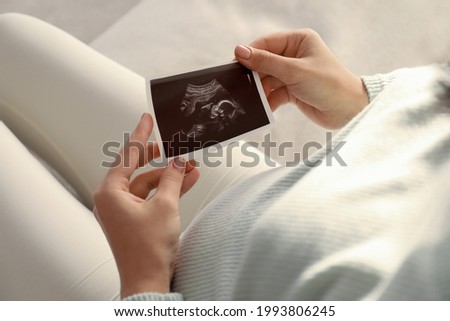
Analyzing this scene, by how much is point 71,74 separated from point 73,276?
0.38 m

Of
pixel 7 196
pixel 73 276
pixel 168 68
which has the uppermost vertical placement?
pixel 168 68

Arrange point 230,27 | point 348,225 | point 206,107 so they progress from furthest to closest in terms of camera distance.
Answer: point 230,27 → point 206,107 → point 348,225

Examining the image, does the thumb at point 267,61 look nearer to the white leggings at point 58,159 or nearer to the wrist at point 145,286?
the white leggings at point 58,159

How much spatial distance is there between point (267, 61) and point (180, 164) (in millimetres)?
249

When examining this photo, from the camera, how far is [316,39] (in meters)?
0.79

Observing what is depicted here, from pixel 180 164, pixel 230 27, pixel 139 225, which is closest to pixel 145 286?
pixel 139 225

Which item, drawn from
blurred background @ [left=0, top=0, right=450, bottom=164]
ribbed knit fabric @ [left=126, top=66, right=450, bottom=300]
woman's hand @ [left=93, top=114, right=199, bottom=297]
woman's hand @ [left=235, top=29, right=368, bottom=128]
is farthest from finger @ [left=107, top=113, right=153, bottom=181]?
blurred background @ [left=0, top=0, right=450, bottom=164]

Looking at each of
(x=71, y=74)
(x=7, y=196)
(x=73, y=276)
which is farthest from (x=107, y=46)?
(x=73, y=276)

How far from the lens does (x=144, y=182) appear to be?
0.67 m

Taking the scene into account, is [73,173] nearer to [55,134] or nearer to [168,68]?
[55,134]

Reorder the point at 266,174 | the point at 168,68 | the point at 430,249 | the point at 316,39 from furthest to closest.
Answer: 1. the point at 168,68
2. the point at 316,39
3. the point at 266,174
4. the point at 430,249

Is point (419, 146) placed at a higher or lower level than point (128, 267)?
higher

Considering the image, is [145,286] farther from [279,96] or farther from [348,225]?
[279,96]

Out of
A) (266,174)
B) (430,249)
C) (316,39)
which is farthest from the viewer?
(316,39)
